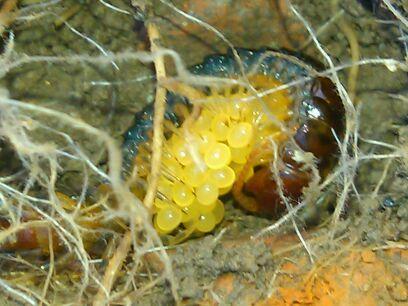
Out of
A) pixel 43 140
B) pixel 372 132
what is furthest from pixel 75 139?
pixel 372 132

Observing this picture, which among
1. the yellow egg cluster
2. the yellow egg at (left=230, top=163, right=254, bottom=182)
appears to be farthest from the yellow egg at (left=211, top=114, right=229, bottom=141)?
the yellow egg at (left=230, top=163, right=254, bottom=182)

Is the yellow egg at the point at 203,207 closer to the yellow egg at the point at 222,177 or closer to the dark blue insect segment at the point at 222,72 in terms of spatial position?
the yellow egg at the point at 222,177

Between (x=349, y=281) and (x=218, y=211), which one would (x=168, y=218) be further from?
(x=349, y=281)

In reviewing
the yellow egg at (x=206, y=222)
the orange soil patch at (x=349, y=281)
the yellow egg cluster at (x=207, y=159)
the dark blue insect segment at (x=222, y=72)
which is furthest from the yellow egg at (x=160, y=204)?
the orange soil patch at (x=349, y=281)

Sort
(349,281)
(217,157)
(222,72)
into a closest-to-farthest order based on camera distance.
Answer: (349,281) < (217,157) < (222,72)

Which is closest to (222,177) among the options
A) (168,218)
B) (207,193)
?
(207,193)
